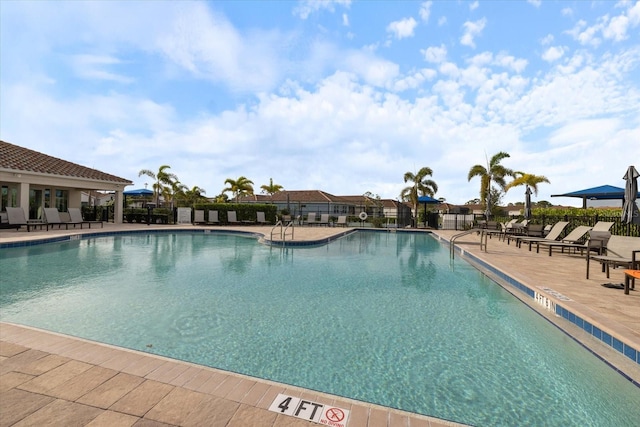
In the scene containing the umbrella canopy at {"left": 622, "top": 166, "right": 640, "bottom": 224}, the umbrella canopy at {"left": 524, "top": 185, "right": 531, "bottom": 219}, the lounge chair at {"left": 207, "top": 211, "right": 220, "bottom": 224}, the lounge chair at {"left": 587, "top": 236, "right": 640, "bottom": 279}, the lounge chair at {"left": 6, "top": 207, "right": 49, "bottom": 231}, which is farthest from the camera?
the lounge chair at {"left": 207, "top": 211, "right": 220, "bottom": 224}

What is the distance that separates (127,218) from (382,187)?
34.0 meters

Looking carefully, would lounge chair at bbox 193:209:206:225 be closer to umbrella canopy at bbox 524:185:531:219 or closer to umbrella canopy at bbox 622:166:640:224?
umbrella canopy at bbox 524:185:531:219

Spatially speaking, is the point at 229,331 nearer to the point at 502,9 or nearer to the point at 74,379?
the point at 74,379

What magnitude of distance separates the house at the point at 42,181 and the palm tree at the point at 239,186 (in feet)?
51.8

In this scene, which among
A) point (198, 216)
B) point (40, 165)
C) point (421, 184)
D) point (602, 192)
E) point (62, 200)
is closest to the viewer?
point (602, 192)

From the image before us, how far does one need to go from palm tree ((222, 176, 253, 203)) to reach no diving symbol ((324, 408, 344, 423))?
34.8 meters

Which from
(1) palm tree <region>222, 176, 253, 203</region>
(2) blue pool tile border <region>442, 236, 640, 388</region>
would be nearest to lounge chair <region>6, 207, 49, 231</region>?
(2) blue pool tile border <region>442, 236, 640, 388</region>

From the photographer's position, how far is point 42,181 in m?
15.2

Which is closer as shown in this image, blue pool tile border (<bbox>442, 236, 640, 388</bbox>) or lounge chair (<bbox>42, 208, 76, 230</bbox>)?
blue pool tile border (<bbox>442, 236, 640, 388</bbox>)

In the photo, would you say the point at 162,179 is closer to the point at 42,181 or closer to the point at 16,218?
the point at 42,181

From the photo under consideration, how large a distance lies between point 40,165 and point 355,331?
1923 cm

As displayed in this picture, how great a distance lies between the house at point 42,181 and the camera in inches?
557

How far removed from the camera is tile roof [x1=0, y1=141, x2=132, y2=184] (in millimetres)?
14156

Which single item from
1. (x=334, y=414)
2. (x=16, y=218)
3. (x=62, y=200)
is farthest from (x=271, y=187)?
(x=334, y=414)
